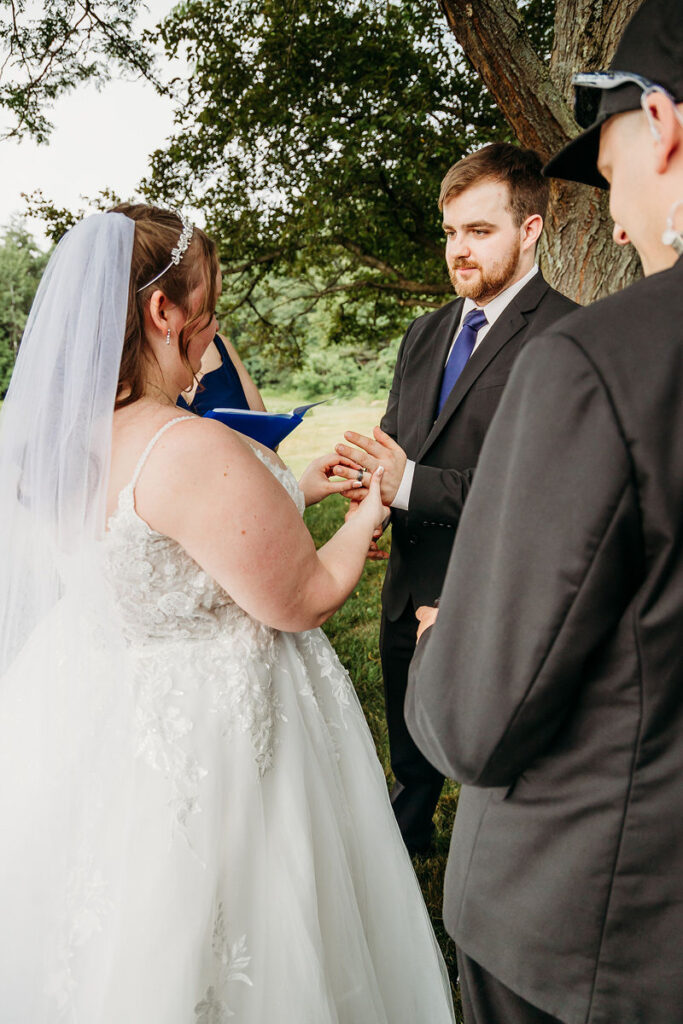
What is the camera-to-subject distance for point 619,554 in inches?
37.4

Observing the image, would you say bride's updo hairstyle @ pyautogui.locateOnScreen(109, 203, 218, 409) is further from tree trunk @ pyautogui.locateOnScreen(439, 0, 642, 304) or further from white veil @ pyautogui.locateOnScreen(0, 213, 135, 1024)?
tree trunk @ pyautogui.locateOnScreen(439, 0, 642, 304)

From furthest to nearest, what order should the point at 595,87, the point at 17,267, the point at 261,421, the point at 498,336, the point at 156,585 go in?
1. the point at 17,267
2. the point at 498,336
3. the point at 261,421
4. the point at 156,585
5. the point at 595,87

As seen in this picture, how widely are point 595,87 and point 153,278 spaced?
115 centimetres

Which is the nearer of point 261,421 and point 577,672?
point 577,672

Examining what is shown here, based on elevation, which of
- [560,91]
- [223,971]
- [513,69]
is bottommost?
[223,971]

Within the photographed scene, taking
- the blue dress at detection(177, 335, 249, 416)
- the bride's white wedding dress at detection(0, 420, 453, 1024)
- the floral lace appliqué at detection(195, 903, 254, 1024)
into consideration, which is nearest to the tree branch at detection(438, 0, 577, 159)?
the blue dress at detection(177, 335, 249, 416)

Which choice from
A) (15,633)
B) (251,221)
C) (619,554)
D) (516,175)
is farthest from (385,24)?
(619,554)

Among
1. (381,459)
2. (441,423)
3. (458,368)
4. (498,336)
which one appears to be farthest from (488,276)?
(381,459)

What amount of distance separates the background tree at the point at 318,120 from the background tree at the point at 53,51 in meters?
0.39

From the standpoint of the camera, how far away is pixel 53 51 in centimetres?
582

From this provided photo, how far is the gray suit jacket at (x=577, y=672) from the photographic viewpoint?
3.02ft

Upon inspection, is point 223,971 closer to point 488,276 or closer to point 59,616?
point 59,616

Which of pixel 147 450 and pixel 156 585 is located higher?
pixel 147 450

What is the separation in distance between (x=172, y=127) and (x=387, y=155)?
2305 millimetres
